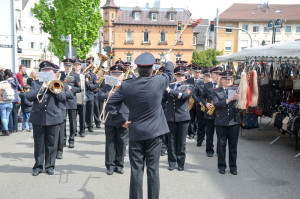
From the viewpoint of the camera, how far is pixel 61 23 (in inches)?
1153

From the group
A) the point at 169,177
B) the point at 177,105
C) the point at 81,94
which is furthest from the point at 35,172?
the point at 81,94

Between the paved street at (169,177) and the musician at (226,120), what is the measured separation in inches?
12.9

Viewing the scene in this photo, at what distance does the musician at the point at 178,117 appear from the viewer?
7000 mm

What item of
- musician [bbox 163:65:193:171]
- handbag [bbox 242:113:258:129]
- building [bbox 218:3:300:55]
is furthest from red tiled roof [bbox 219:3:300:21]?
musician [bbox 163:65:193:171]

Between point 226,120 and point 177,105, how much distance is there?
1049 mm

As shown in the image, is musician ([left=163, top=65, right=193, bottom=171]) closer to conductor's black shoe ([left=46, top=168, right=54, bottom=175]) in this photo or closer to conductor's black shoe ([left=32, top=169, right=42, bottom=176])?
conductor's black shoe ([left=46, top=168, right=54, bottom=175])

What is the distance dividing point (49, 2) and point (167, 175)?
27.9 meters

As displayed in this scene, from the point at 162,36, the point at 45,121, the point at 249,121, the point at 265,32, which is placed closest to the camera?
the point at 45,121

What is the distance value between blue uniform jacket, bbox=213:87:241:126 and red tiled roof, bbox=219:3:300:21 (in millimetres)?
54394

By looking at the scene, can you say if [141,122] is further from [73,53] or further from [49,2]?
[49,2]

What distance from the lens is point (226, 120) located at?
676 centimetres

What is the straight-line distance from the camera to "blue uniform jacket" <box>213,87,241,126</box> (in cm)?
675

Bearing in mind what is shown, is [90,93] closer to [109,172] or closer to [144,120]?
[109,172]

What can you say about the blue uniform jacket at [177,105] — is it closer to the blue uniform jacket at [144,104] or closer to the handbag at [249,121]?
the blue uniform jacket at [144,104]
